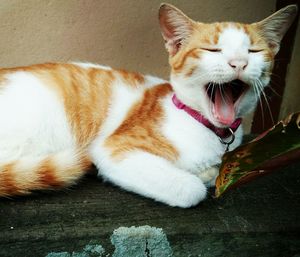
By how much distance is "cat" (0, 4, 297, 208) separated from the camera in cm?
148

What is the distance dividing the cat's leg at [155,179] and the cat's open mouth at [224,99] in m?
0.26

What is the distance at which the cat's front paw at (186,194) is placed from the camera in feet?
4.74

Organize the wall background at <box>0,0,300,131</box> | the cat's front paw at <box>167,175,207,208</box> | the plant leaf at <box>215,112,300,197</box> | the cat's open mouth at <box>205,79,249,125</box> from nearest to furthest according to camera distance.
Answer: the plant leaf at <box>215,112,300,197</box> < the cat's front paw at <box>167,175,207,208</box> < the cat's open mouth at <box>205,79,249,125</box> < the wall background at <box>0,0,300,131</box>

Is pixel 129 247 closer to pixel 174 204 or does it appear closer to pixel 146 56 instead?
pixel 174 204

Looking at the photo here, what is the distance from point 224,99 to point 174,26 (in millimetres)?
350

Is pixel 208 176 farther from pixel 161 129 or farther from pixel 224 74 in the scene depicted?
pixel 224 74

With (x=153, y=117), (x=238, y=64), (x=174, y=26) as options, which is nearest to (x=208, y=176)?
(x=153, y=117)

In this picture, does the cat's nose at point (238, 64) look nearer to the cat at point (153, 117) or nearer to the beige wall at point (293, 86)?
the cat at point (153, 117)

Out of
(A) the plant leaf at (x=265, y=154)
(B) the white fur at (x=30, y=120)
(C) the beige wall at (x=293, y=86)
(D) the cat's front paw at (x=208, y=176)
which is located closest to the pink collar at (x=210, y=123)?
(D) the cat's front paw at (x=208, y=176)

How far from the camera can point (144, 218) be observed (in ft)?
4.62

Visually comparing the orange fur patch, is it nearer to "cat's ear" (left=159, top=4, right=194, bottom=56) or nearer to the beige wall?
"cat's ear" (left=159, top=4, right=194, bottom=56)

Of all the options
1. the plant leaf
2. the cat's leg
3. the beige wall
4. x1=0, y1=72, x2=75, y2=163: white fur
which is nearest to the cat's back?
x1=0, y1=72, x2=75, y2=163: white fur

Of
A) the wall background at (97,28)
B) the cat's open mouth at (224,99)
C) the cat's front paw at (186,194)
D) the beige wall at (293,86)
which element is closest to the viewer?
the cat's front paw at (186,194)

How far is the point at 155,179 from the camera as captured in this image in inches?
58.8
